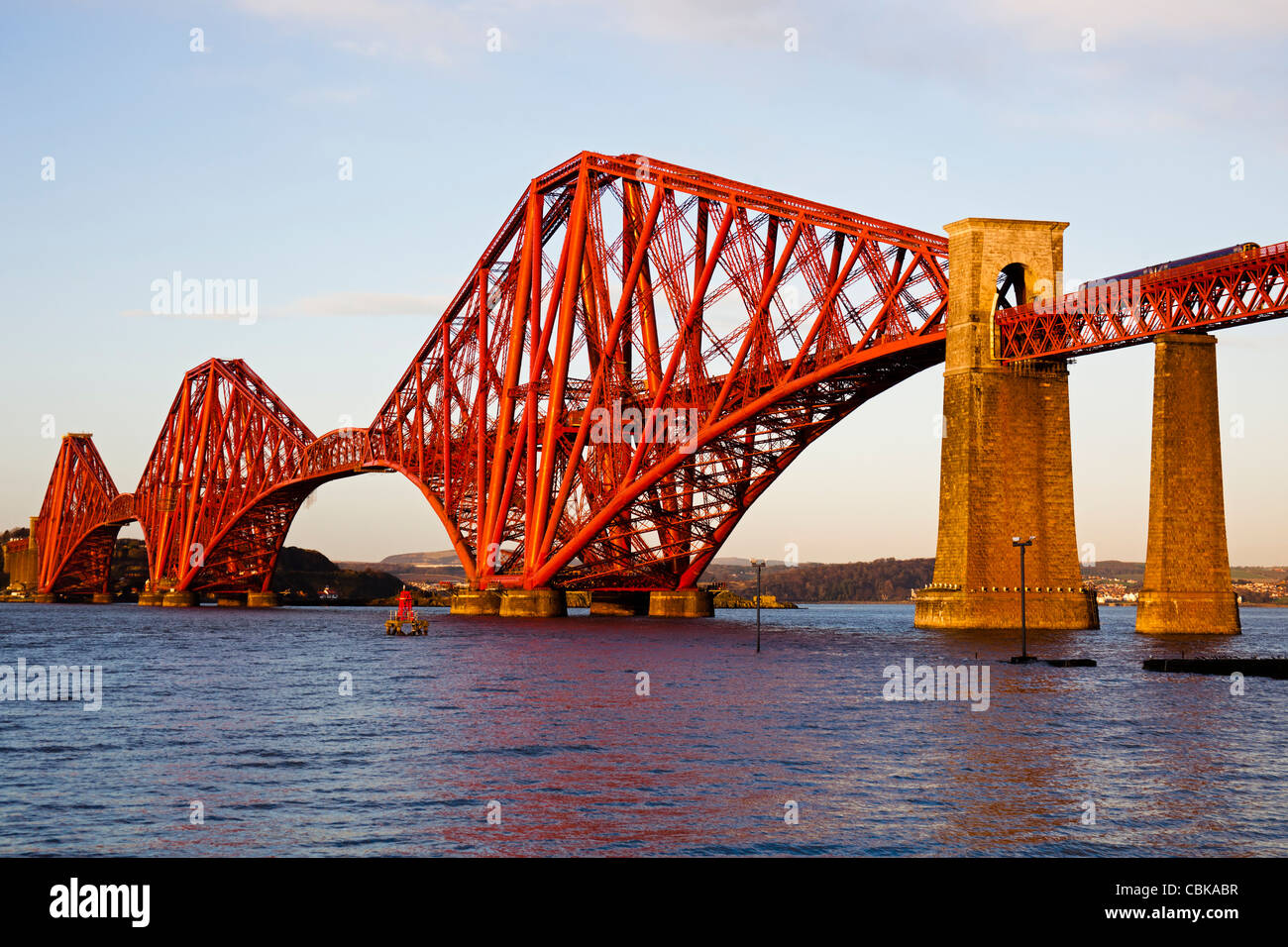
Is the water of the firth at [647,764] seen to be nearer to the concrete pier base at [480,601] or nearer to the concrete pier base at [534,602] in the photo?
the concrete pier base at [534,602]

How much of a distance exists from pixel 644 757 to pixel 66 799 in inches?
433

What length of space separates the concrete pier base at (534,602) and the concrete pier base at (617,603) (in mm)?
14978

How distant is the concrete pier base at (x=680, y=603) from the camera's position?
10356 centimetres

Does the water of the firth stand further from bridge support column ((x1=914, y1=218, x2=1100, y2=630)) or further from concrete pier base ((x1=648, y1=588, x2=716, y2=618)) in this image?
concrete pier base ((x1=648, y1=588, x2=716, y2=618))

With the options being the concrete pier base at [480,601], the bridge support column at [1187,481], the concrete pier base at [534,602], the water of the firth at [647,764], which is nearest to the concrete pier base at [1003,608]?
the bridge support column at [1187,481]

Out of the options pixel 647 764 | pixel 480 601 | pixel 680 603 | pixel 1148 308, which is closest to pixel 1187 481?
pixel 1148 308

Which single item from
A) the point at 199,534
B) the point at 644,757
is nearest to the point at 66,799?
the point at 644,757

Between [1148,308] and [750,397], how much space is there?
27296mm

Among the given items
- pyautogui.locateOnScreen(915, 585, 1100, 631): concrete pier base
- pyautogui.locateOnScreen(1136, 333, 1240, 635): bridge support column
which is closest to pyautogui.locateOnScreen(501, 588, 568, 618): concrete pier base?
pyautogui.locateOnScreen(915, 585, 1100, 631): concrete pier base

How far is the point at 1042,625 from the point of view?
66.6 m

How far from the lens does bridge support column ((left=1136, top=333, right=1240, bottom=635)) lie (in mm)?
57750

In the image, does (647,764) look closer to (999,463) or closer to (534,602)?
Result: (999,463)

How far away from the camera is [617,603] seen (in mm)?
115062
